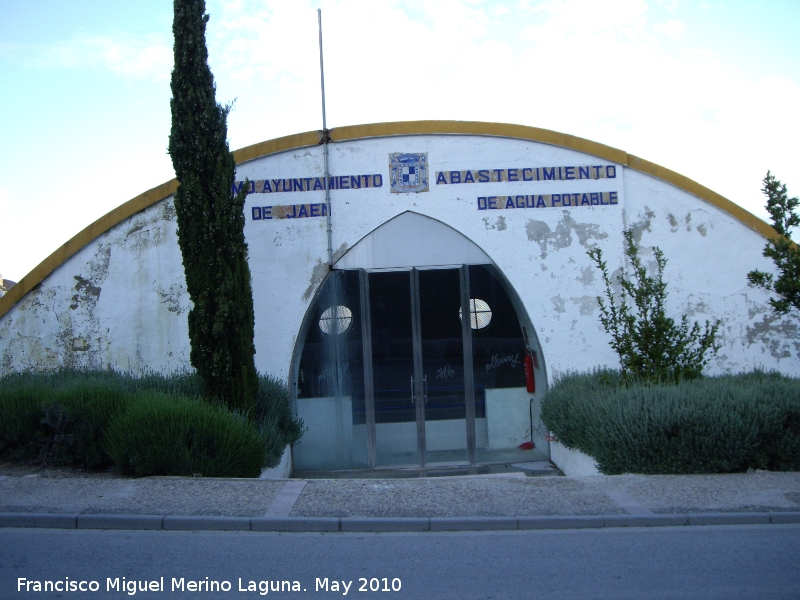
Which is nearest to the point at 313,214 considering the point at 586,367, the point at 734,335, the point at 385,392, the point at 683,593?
the point at 385,392

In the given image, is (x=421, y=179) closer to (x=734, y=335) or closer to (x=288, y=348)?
(x=288, y=348)

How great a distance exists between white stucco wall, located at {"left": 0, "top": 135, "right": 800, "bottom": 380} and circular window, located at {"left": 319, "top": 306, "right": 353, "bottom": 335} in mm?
426

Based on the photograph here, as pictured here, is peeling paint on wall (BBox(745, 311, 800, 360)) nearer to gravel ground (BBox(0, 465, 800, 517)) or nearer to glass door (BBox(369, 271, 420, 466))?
gravel ground (BBox(0, 465, 800, 517))

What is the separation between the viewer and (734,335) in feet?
40.8

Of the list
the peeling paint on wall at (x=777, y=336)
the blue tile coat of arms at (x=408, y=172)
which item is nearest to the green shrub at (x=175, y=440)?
the blue tile coat of arms at (x=408, y=172)

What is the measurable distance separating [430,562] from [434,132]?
8.32 meters

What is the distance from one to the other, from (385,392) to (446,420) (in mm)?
1150

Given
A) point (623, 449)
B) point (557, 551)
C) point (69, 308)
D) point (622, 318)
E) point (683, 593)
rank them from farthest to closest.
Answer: point (69, 308) → point (622, 318) → point (623, 449) → point (557, 551) → point (683, 593)

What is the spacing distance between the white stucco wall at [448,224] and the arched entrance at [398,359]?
13.8 inches

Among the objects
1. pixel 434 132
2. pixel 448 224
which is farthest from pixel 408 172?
pixel 448 224

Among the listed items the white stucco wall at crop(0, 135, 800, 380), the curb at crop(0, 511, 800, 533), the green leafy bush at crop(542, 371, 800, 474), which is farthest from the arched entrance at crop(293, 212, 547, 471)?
the curb at crop(0, 511, 800, 533)

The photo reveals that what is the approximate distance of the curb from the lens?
22.7 ft

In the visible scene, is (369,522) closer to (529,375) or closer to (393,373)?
(393,373)

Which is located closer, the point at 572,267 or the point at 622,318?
the point at 622,318
